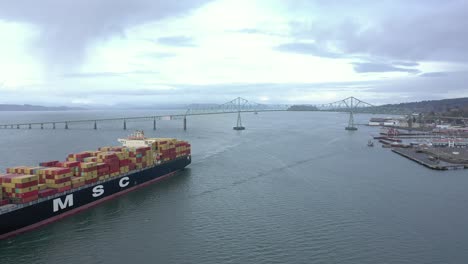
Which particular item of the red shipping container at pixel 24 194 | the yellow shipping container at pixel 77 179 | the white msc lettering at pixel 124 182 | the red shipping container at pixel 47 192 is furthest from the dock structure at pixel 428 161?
the red shipping container at pixel 24 194

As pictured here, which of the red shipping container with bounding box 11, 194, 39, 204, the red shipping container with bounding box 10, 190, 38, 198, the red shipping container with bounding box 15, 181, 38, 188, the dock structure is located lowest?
the dock structure

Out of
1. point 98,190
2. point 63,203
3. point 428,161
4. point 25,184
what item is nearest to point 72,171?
point 98,190

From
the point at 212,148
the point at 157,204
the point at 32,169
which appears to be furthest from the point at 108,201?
the point at 212,148

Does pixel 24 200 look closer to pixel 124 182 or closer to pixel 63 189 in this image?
pixel 63 189

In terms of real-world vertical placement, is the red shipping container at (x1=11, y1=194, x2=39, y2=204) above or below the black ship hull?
above

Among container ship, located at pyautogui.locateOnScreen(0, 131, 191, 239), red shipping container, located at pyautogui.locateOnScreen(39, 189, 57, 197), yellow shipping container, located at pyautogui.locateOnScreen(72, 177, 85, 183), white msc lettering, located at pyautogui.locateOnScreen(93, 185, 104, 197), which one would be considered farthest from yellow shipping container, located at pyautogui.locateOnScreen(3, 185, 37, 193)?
white msc lettering, located at pyautogui.locateOnScreen(93, 185, 104, 197)

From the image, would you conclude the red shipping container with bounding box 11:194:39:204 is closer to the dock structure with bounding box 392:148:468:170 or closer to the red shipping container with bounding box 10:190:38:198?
the red shipping container with bounding box 10:190:38:198

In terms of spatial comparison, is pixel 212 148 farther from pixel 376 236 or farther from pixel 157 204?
pixel 376 236

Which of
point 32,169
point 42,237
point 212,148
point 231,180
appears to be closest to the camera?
point 42,237
